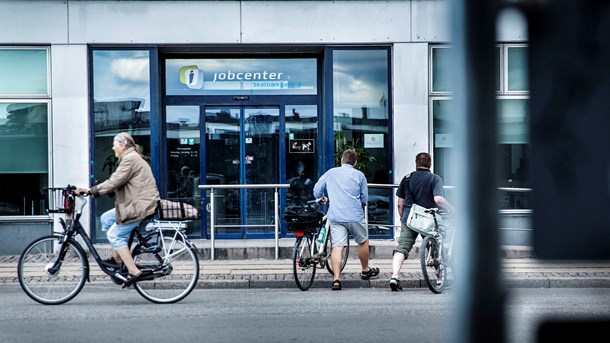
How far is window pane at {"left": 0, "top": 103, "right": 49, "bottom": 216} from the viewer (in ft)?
Answer: 48.1

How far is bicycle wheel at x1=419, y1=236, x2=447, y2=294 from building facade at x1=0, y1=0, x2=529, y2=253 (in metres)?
3.78

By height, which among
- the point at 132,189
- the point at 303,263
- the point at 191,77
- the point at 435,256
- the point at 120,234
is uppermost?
→ the point at 191,77

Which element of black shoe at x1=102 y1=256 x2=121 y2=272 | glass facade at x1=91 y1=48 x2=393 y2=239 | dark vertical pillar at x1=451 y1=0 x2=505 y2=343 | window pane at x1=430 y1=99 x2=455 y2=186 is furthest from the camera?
glass facade at x1=91 y1=48 x2=393 y2=239

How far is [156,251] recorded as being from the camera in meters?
9.26

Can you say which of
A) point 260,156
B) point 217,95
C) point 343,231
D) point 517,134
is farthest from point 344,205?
point 517,134

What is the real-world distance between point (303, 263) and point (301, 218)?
533 mm

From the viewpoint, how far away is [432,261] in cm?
1038

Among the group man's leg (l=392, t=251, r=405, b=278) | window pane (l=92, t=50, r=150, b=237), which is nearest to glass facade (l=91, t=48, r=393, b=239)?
window pane (l=92, t=50, r=150, b=237)

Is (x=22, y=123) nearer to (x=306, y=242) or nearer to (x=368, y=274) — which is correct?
(x=306, y=242)

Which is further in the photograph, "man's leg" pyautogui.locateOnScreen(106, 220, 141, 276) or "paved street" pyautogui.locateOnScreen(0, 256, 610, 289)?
"paved street" pyautogui.locateOnScreen(0, 256, 610, 289)

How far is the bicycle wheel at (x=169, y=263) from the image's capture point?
362 inches

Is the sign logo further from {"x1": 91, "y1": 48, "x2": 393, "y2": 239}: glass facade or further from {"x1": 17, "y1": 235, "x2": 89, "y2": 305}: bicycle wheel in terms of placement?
{"x1": 17, "y1": 235, "x2": 89, "y2": 305}: bicycle wheel

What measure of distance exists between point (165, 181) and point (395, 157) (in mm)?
3911

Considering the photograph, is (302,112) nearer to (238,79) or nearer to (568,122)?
(238,79)
